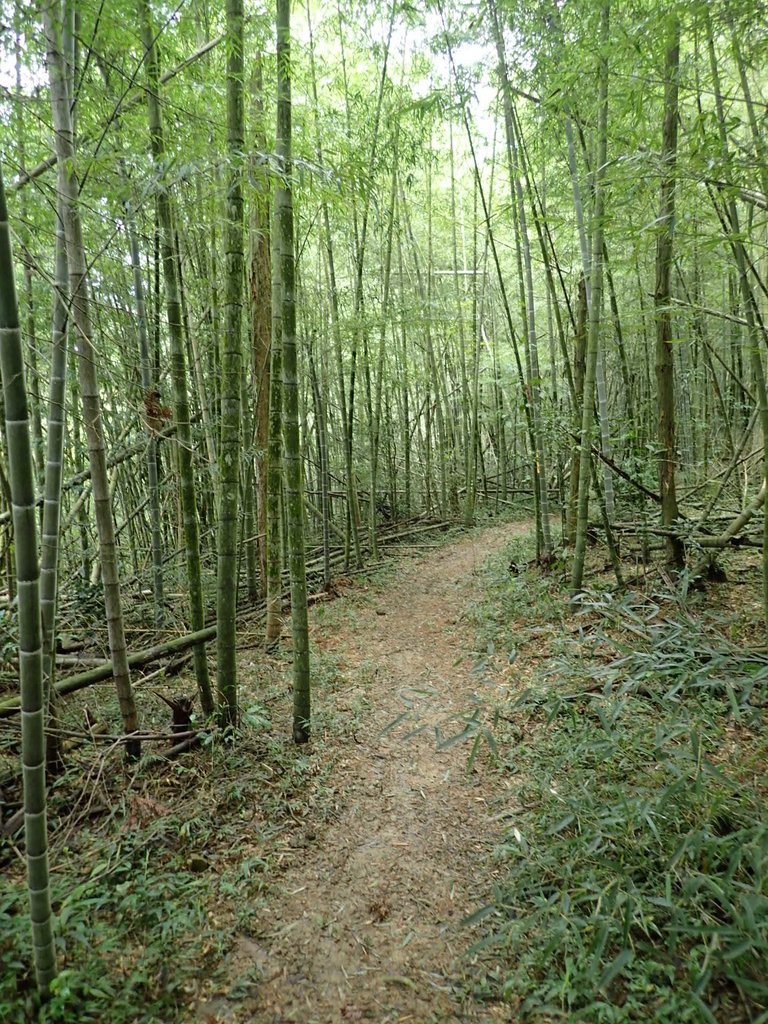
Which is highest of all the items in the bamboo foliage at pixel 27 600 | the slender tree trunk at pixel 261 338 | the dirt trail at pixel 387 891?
the slender tree trunk at pixel 261 338

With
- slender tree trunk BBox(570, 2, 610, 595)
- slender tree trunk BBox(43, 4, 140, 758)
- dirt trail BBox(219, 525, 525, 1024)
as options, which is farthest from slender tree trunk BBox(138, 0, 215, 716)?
slender tree trunk BBox(570, 2, 610, 595)

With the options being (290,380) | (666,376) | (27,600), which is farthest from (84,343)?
(666,376)

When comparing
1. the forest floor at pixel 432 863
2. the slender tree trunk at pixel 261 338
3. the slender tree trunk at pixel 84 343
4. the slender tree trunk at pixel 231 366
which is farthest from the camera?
the slender tree trunk at pixel 261 338

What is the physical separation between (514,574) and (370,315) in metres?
3.29

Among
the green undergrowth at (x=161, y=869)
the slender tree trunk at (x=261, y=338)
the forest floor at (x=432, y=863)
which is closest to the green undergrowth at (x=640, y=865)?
the forest floor at (x=432, y=863)

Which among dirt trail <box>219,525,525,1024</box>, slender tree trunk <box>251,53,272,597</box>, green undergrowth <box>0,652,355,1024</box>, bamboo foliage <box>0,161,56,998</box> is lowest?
dirt trail <box>219,525,525,1024</box>

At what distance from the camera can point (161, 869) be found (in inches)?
82.1

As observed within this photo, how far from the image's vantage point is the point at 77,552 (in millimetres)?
5207

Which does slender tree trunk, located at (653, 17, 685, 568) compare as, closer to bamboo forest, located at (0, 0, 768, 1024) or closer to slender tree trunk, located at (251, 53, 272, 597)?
bamboo forest, located at (0, 0, 768, 1024)

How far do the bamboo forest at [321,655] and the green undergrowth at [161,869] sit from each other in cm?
1

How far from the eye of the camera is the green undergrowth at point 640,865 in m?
1.43

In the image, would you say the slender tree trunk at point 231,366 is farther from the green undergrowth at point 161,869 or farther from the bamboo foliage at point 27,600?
the bamboo foliage at point 27,600

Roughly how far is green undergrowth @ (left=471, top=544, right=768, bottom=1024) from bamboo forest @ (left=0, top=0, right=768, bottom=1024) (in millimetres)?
15

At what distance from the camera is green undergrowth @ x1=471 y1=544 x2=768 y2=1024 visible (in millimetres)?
1429
